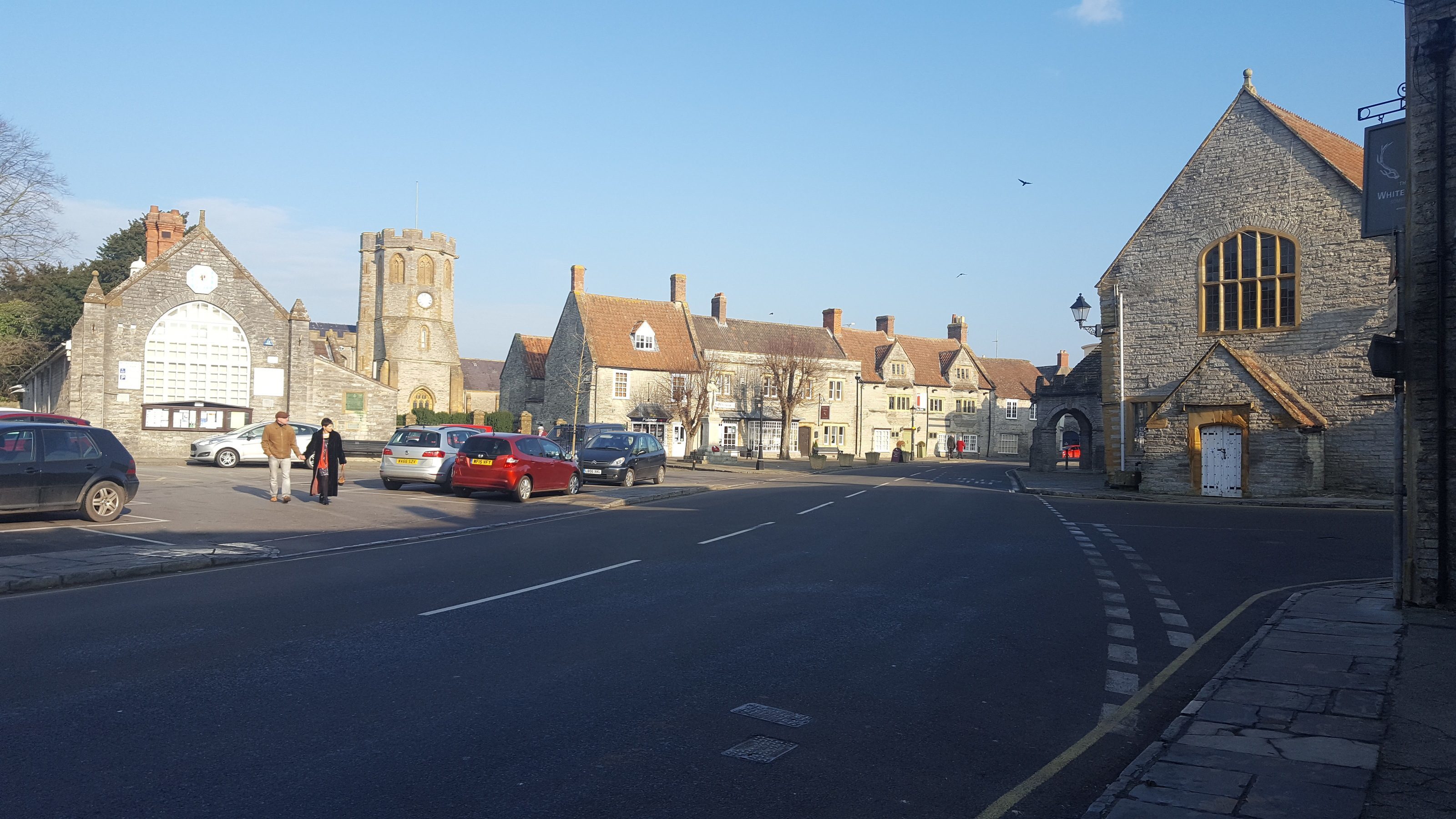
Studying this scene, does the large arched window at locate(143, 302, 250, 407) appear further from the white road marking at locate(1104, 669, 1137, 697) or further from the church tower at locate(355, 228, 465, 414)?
the white road marking at locate(1104, 669, 1137, 697)

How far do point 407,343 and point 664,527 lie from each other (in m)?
50.8

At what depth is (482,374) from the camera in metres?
99.8

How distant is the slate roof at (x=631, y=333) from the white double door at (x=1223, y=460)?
32.9 m

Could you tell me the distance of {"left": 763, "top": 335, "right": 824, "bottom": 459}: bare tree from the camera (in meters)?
56.6

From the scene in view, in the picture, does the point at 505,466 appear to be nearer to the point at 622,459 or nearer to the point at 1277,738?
the point at 622,459

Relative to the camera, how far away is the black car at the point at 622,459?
92.4 feet

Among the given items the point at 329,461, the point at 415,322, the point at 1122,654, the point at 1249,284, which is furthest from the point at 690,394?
the point at 1122,654

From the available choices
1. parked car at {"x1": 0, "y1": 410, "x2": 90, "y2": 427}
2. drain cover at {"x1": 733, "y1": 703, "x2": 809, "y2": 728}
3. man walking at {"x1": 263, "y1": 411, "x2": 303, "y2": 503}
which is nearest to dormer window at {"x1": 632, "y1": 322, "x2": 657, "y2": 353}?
parked car at {"x1": 0, "y1": 410, "x2": 90, "y2": 427}

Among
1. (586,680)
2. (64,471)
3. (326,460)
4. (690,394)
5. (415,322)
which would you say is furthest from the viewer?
(415,322)

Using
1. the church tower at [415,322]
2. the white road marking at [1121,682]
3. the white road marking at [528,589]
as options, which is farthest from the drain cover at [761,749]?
the church tower at [415,322]

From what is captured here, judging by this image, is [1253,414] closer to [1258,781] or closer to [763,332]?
[1258,781]

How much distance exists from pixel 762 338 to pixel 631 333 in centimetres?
1043

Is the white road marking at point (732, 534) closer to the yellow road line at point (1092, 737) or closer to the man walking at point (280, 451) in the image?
the yellow road line at point (1092, 737)

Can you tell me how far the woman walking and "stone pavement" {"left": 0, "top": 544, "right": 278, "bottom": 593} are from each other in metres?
6.27
